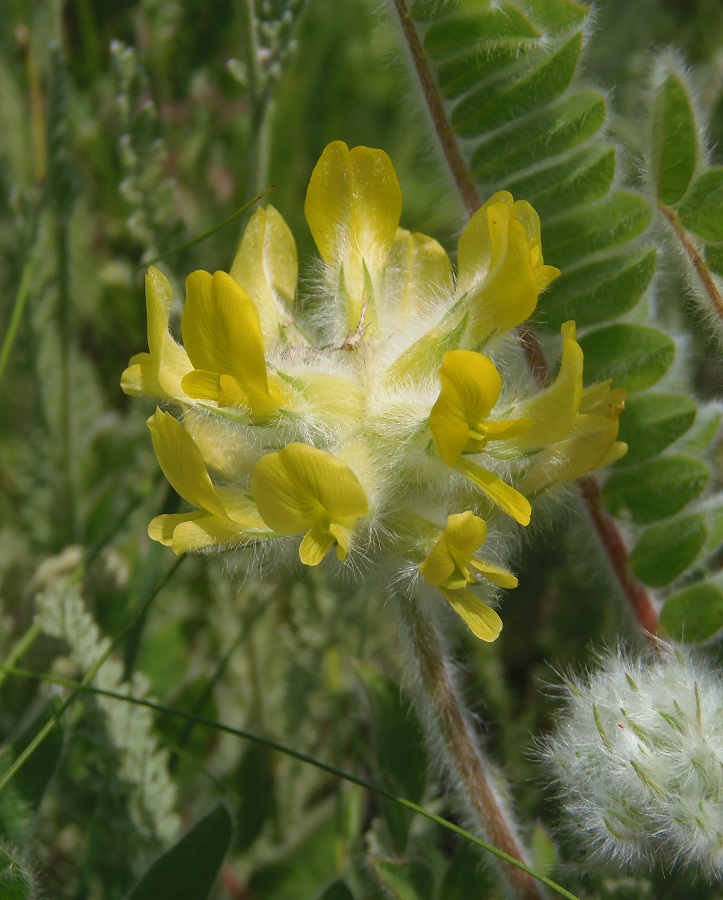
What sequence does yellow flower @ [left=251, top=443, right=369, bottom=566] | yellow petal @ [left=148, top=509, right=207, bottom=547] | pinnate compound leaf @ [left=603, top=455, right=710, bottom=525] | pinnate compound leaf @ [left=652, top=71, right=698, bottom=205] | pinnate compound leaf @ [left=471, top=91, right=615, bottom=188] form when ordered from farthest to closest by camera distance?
1. pinnate compound leaf @ [left=603, top=455, right=710, bottom=525]
2. pinnate compound leaf @ [left=471, top=91, right=615, bottom=188]
3. pinnate compound leaf @ [left=652, top=71, right=698, bottom=205]
4. yellow petal @ [left=148, top=509, right=207, bottom=547]
5. yellow flower @ [left=251, top=443, right=369, bottom=566]

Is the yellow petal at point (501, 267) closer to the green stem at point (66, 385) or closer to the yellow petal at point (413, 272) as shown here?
the yellow petal at point (413, 272)

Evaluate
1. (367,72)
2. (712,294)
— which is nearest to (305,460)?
(712,294)

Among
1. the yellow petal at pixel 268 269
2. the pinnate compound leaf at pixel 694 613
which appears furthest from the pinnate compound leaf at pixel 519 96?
the pinnate compound leaf at pixel 694 613

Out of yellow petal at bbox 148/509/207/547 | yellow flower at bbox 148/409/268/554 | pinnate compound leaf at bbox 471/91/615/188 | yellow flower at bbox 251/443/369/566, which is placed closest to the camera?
yellow flower at bbox 251/443/369/566

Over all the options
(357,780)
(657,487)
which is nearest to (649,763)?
(357,780)

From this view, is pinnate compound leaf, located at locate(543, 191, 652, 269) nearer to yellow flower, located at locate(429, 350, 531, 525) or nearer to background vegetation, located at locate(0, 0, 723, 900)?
background vegetation, located at locate(0, 0, 723, 900)

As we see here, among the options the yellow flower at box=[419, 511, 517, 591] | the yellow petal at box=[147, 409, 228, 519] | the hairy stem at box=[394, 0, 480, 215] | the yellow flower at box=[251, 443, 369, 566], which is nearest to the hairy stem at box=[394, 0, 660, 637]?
the hairy stem at box=[394, 0, 480, 215]

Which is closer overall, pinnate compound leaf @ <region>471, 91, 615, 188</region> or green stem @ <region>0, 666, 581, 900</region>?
green stem @ <region>0, 666, 581, 900</region>
